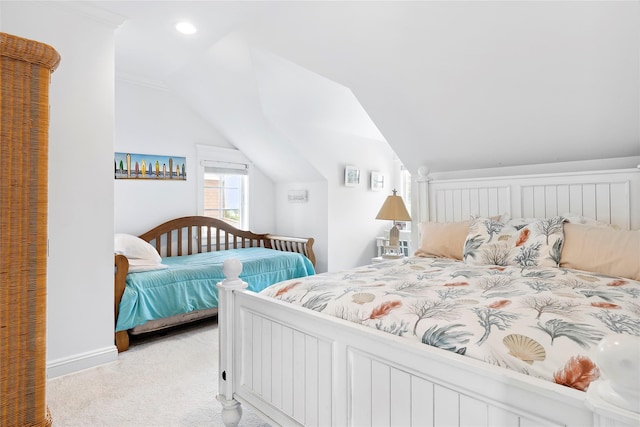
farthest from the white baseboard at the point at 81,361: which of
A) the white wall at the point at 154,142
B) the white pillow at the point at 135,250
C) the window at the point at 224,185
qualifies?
the window at the point at 224,185

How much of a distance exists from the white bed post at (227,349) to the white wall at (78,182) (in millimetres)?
1237

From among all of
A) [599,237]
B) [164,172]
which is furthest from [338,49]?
[164,172]

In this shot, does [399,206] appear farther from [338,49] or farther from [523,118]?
[338,49]

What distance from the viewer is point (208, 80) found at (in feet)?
12.1

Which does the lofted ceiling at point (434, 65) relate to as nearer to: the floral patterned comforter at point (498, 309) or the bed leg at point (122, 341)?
the floral patterned comforter at point (498, 309)

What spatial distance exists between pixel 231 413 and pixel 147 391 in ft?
2.36

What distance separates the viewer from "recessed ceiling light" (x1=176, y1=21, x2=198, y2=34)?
2670 mm

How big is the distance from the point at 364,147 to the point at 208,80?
2.22m

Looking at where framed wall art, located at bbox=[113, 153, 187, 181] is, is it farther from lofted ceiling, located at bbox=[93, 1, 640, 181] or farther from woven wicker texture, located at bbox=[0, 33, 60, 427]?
woven wicker texture, located at bbox=[0, 33, 60, 427]

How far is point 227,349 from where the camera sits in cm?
173

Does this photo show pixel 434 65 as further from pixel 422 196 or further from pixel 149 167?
pixel 149 167

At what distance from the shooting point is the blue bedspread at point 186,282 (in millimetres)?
2715

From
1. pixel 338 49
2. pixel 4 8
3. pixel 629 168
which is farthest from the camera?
pixel 338 49

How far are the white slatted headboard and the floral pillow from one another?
1.45 ft
